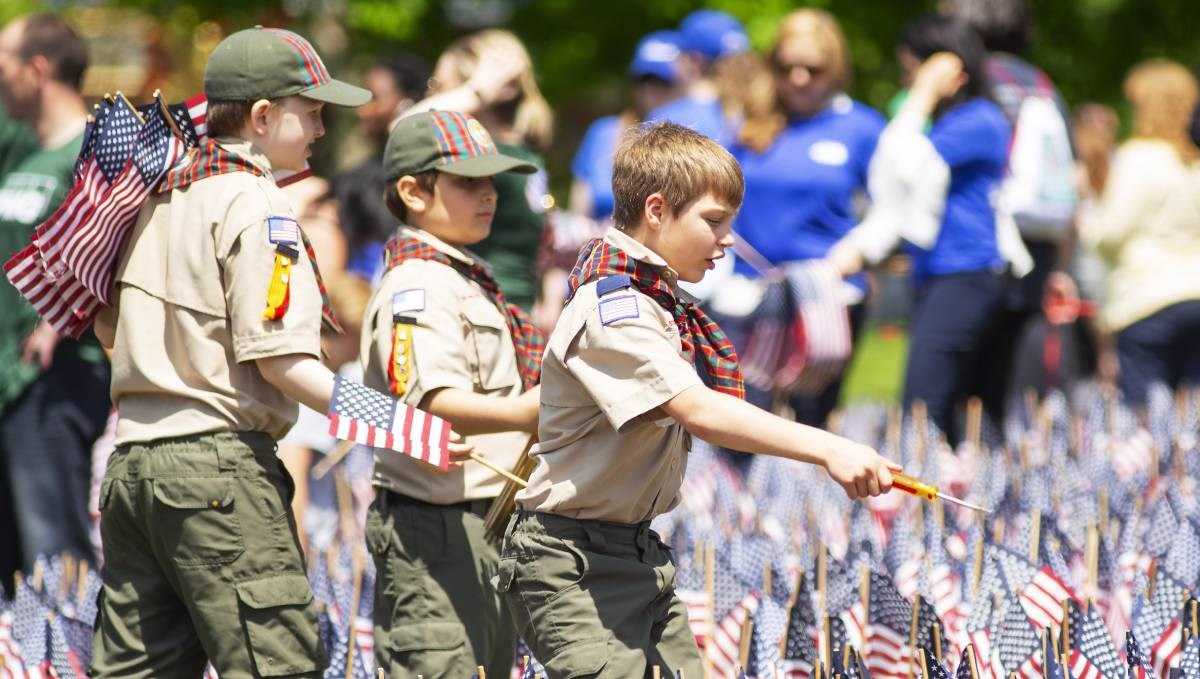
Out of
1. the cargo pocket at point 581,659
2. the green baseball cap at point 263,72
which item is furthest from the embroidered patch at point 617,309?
the green baseball cap at point 263,72

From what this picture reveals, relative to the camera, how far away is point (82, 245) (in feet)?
12.9

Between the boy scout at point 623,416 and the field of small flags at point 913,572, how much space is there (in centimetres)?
29

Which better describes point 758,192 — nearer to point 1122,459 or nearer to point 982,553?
point 1122,459

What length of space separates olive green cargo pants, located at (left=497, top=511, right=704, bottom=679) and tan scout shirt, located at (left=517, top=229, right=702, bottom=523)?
0.18ft

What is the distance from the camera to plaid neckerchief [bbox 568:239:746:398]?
3.59 m

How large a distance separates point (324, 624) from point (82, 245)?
117 centimetres

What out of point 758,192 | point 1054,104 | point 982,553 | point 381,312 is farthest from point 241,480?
point 1054,104

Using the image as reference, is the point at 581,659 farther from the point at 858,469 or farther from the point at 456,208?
the point at 456,208

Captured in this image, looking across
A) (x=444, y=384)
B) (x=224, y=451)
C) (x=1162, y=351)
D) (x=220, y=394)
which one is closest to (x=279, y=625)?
(x=224, y=451)

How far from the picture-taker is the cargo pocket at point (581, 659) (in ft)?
11.6

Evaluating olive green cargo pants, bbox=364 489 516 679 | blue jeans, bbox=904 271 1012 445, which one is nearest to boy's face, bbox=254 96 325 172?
olive green cargo pants, bbox=364 489 516 679

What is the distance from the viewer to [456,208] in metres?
4.32

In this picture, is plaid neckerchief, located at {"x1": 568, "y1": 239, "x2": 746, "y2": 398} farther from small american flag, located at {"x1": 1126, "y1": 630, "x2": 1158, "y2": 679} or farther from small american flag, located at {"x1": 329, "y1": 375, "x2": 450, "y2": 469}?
small american flag, located at {"x1": 1126, "y1": 630, "x2": 1158, "y2": 679}

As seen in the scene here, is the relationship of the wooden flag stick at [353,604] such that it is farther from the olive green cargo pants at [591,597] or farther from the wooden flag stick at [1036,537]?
the wooden flag stick at [1036,537]
